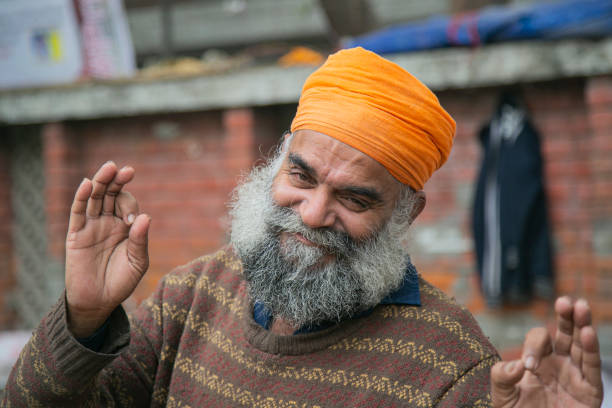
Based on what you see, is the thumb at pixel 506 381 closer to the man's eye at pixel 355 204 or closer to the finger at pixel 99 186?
the man's eye at pixel 355 204

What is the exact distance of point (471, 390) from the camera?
154 centimetres

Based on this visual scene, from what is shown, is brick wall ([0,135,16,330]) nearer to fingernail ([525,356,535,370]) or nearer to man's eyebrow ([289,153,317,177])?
man's eyebrow ([289,153,317,177])

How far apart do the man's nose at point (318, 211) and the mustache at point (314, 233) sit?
0.08 feet

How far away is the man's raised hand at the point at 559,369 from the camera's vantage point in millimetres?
1266

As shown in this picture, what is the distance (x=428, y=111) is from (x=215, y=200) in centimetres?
300

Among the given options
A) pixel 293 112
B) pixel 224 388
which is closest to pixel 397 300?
pixel 224 388

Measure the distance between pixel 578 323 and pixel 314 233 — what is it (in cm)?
76

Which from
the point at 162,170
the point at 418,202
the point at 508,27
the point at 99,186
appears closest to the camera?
the point at 99,186

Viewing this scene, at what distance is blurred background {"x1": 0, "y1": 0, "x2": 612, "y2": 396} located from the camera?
12.1ft

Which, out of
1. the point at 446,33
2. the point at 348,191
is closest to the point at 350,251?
the point at 348,191

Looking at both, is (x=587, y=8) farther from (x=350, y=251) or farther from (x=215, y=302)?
(x=215, y=302)

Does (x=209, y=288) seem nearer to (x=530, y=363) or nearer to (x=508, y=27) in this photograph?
(x=530, y=363)

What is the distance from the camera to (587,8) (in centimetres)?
351

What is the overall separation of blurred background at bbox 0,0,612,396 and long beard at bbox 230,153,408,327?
2203mm
